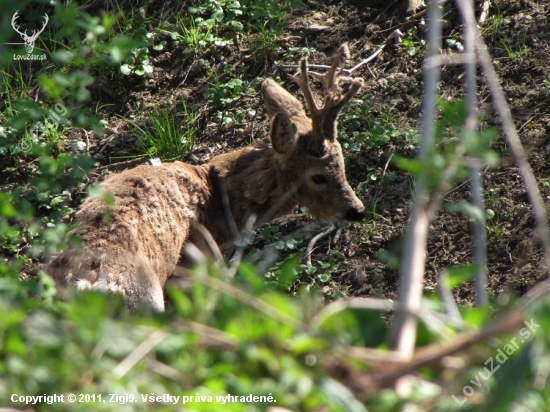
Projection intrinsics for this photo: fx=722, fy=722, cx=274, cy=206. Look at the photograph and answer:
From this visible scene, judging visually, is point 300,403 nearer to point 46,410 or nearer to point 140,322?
point 140,322

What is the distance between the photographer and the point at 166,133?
7355mm

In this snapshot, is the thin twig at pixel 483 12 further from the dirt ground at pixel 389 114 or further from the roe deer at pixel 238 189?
the roe deer at pixel 238 189

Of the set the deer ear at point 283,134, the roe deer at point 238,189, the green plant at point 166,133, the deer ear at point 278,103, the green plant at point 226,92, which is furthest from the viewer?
the green plant at point 226,92

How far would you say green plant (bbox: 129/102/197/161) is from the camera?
288 inches

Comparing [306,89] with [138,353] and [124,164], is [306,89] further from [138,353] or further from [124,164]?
[138,353]

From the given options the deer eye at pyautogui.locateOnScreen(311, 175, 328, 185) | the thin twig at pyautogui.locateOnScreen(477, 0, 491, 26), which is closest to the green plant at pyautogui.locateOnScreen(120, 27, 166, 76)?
the deer eye at pyautogui.locateOnScreen(311, 175, 328, 185)

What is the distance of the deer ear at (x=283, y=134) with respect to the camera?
19.6 ft

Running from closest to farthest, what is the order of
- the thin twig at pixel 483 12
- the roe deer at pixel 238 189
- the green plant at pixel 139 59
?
the roe deer at pixel 238 189, the thin twig at pixel 483 12, the green plant at pixel 139 59

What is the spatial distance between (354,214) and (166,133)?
7.48 feet

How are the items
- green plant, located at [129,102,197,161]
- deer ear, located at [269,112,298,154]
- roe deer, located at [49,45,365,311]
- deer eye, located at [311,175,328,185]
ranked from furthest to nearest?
green plant, located at [129,102,197,161], deer eye, located at [311,175,328,185], deer ear, located at [269,112,298,154], roe deer, located at [49,45,365,311]

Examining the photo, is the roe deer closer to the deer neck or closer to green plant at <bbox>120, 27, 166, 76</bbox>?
the deer neck

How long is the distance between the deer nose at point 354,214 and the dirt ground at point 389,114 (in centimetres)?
35

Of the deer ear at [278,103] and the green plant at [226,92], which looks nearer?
the deer ear at [278,103]

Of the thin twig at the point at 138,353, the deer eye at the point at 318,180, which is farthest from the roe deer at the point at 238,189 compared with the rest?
the thin twig at the point at 138,353
